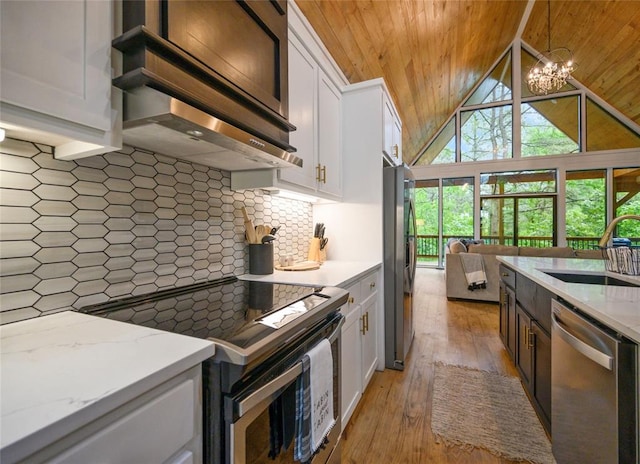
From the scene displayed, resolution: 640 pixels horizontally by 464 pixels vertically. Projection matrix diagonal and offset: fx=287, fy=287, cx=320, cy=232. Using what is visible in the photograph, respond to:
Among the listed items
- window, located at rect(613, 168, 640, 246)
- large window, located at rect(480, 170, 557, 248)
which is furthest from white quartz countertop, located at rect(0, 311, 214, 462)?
window, located at rect(613, 168, 640, 246)

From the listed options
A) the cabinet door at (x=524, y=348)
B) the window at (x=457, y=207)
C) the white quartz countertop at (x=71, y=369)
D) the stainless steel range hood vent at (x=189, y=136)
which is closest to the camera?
the white quartz countertop at (x=71, y=369)

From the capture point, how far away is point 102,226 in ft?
3.41

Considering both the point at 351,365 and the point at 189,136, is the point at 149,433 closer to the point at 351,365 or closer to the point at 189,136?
the point at 189,136

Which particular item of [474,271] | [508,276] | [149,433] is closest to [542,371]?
[508,276]

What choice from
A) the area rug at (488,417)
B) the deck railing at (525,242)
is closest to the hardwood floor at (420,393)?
the area rug at (488,417)

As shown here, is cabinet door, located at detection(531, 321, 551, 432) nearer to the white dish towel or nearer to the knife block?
the white dish towel

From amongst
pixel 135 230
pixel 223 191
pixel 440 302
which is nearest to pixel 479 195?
pixel 440 302

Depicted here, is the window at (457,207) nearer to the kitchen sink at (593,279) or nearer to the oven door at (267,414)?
the kitchen sink at (593,279)

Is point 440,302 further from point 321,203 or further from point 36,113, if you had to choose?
point 36,113

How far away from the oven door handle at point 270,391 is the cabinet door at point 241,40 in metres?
0.99

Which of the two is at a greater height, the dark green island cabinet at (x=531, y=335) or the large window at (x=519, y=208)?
the large window at (x=519, y=208)

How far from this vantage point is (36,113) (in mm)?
639

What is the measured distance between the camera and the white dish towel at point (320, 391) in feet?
3.18

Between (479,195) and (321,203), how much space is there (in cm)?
600
